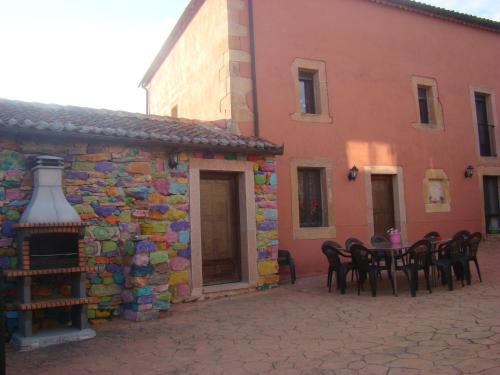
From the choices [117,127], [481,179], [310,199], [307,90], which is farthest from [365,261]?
[481,179]

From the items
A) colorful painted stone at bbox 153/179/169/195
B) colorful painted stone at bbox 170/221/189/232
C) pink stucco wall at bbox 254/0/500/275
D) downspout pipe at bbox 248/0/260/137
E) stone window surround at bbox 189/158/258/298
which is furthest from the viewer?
pink stucco wall at bbox 254/0/500/275

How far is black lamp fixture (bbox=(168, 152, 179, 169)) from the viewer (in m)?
6.67

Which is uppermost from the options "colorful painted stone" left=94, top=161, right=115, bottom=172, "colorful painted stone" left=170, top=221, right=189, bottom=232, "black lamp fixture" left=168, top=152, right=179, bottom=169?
"black lamp fixture" left=168, top=152, right=179, bottom=169

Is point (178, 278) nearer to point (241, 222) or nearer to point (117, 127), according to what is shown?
point (241, 222)

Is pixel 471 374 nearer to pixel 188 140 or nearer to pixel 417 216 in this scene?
pixel 188 140

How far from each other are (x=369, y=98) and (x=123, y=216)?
19.9 ft

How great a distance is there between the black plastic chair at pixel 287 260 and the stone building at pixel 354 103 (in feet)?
1.56


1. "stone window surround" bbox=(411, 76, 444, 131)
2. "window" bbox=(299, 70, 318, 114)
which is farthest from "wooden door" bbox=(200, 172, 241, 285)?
"stone window surround" bbox=(411, 76, 444, 131)

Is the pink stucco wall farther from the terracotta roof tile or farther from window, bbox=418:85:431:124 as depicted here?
the terracotta roof tile

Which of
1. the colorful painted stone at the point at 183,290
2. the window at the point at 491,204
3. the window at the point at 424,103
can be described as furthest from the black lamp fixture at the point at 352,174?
the window at the point at 491,204

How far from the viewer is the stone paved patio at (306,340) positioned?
3.64 m

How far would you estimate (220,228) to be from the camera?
7543 mm

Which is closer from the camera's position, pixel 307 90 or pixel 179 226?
pixel 179 226

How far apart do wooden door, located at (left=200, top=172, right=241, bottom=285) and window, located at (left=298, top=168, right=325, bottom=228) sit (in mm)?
1680
